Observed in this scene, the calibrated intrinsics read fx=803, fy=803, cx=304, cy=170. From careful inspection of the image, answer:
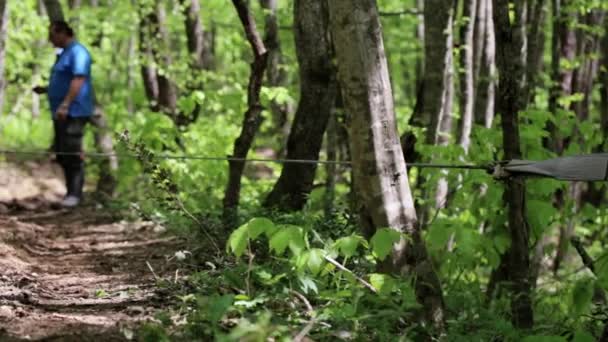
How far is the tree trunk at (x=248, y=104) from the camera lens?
6363mm

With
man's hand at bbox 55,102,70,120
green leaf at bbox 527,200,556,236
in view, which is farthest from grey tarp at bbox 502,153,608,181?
man's hand at bbox 55,102,70,120

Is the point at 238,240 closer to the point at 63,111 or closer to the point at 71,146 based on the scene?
the point at 63,111

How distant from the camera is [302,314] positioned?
4.09 m

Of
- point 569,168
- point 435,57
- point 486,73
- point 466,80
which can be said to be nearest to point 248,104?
point 435,57

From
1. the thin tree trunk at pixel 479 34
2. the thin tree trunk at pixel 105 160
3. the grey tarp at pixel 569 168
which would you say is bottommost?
the thin tree trunk at pixel 105 160

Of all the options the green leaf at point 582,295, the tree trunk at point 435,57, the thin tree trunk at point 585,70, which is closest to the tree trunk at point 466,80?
the tree trunk at point 435,57

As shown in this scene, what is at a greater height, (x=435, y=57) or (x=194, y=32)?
(x=194, y=32)

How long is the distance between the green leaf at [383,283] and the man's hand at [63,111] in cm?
541

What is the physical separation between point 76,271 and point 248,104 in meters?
2.02

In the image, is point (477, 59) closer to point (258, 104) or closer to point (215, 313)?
point (258, 104)

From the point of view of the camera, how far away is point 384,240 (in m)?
3.91

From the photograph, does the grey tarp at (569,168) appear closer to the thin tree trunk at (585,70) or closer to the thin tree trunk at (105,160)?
the thin tree trunk at (585,70)

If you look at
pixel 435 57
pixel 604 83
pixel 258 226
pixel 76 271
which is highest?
pixel 435 57

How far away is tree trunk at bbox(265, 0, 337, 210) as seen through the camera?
7211 millimetres
